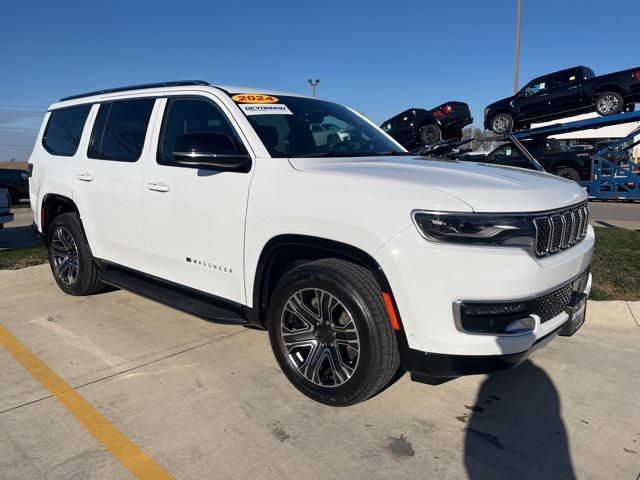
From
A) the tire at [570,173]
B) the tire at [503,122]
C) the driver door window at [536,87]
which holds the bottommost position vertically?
the tire at [570,173]

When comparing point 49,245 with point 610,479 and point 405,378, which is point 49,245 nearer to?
point 405,378

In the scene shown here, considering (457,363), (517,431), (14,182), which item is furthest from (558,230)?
(14,182)

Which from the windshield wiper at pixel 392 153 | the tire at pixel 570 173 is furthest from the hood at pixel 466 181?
the tire at pixel 570 173

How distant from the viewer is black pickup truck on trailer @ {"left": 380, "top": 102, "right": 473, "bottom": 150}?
1747 cm

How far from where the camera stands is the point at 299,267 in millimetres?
3170

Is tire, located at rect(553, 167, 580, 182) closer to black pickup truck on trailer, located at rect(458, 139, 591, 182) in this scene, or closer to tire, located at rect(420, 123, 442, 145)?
black pickup truck on trailer, located at rect(458, 139, 591, 182)

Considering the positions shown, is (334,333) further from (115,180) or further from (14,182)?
(14,182)

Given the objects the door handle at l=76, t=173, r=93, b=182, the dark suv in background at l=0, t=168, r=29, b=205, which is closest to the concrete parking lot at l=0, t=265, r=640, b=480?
the door handle at l=76, t=173, r=93, b=182

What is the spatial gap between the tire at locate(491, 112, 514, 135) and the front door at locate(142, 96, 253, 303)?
50.0 ft

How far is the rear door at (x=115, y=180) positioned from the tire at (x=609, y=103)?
571 inches

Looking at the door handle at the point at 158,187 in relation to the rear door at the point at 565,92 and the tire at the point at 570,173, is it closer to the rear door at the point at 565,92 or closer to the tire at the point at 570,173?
the rear door at the point at 565,92

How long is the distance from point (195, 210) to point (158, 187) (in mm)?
499

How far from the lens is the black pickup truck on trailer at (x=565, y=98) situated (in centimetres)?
1461

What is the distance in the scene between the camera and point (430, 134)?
17.7 m
